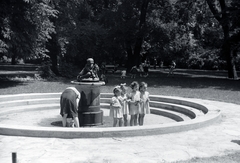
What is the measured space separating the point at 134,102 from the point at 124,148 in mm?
3194

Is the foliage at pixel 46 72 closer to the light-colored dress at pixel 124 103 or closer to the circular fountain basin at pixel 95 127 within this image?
the circular fountain basin at pixel 95 127

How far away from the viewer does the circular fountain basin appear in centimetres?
811

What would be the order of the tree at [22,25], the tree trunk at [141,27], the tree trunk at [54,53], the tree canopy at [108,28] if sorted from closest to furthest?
the tree at [22,25]
the tree canopy at [108,28]
the tree trunk at [54,53]
the tree trunk at [141,27]

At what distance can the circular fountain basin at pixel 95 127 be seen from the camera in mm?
8109

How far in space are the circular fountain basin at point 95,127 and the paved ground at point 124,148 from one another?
8.0 inches

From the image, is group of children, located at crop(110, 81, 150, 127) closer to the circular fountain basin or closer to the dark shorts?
the circular fountain basin

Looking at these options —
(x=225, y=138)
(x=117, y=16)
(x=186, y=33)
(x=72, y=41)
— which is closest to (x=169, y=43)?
(x=186, y=33)

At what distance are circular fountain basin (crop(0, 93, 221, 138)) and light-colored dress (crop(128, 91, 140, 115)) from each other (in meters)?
0.94

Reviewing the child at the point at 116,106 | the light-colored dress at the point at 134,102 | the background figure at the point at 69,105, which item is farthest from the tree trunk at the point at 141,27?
the background figure at the point at 69,105

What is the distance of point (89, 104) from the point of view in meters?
10.9

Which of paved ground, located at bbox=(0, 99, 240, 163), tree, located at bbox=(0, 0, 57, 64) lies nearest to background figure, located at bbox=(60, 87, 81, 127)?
paved ground, located at bbox=(0, 99, 240, 163)

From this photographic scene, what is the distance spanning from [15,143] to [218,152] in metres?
4.67

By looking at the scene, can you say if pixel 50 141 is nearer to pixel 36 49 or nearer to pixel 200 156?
pixel 200 156

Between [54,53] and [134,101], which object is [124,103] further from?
[54,53]
